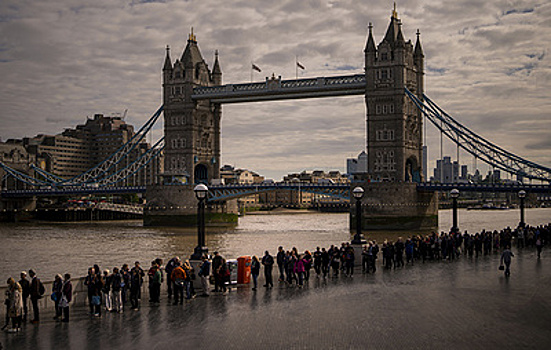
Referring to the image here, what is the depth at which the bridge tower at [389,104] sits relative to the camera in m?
67.1

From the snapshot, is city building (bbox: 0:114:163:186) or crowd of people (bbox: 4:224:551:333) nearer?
crowd of people (bbox: 4:224:551:333)

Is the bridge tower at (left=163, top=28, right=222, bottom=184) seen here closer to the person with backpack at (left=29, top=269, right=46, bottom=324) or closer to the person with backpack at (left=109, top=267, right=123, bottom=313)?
the person with backpack at (left=109, top=267, right=123, bottom=313)

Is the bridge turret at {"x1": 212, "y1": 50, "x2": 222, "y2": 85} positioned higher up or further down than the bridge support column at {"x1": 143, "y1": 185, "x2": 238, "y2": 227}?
higher up

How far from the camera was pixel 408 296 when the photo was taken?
17.6m

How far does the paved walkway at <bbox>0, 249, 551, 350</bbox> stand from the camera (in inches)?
504

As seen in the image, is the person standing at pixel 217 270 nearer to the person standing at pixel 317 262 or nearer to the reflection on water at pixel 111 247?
the person standing at pixel 317 262

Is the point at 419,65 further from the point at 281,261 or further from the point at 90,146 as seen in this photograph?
the point at 90,146

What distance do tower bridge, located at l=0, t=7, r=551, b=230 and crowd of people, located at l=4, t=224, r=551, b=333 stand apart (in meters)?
37.7

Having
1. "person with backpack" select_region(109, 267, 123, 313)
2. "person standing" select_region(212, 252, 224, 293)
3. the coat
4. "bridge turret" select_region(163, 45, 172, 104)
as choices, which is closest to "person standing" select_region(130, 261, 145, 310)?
"person with backpack" select_region(109, 267, 123, 313)

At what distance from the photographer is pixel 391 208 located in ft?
211

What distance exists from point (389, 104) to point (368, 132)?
13.2 feet

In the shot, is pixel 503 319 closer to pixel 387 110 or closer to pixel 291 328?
pixel 291 328

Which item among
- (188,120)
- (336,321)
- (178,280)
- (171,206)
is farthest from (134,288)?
(188,120)

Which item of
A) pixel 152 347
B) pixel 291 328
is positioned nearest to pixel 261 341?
pixel 291 328
